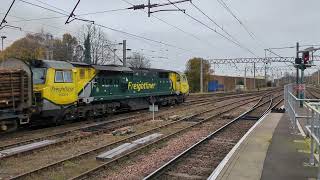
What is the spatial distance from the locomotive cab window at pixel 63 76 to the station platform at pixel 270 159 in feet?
29.9

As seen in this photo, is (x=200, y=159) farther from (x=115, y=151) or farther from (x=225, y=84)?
(x=225, y=84)

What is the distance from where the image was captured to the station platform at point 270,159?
8523 mm

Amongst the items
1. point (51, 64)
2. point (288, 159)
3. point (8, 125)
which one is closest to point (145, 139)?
point (8, 125)

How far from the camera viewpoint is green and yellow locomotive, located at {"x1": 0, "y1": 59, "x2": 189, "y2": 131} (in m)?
16.9

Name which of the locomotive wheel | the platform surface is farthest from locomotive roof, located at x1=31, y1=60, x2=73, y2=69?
the platform surface

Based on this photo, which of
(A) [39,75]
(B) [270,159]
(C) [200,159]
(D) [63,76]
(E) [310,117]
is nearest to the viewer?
(B) [270,159]

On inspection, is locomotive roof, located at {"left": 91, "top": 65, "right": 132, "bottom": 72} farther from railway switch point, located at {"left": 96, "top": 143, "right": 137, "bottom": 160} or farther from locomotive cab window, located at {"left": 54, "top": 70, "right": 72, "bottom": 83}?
railway switch point, located at {"left": 96, "top": 143, "right": 137, "bottom": 160}

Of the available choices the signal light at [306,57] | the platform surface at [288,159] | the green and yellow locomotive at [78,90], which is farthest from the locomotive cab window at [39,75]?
the signal light at [306,57]

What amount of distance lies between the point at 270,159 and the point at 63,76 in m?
11.7

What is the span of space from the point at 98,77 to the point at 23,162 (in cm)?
1172

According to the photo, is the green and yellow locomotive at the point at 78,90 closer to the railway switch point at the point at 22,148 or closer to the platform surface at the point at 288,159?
the railway switch point at the point at 22,148

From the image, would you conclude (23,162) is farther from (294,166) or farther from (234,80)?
(234,80)

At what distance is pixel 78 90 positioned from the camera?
2039 cm

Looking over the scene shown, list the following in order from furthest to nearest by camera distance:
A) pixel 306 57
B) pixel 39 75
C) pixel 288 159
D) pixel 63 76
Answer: pixel 306 57 < pixel 63 76 < pixel 39 75 < pixel 288 159
